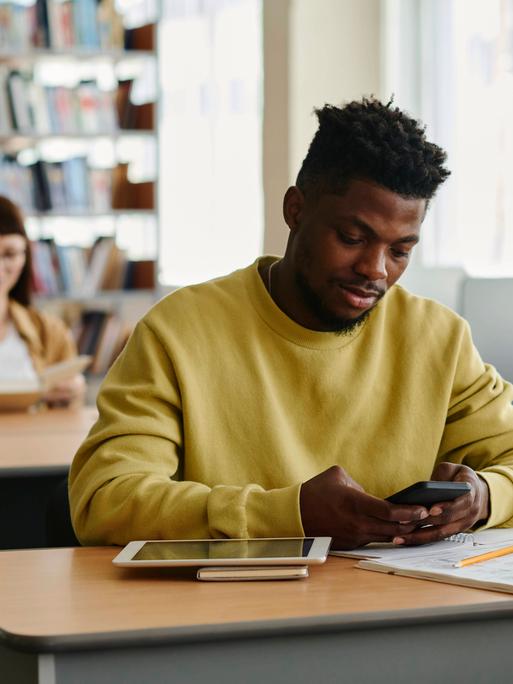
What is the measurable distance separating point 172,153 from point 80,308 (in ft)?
3.07

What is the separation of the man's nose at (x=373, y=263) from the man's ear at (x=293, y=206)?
0.15m

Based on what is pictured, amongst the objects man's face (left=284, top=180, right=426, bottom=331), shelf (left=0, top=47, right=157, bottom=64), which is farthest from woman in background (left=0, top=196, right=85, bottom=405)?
man's face (left=284, top=180, right=426, bottom=331)

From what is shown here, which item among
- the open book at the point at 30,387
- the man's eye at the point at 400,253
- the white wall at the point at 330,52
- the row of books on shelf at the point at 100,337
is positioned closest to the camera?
the man's eye at the point at 400,253

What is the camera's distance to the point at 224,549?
4.27 feet

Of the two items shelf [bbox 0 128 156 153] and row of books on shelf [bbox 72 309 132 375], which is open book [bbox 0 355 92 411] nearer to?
row of books on shelf [bbox 72 309 132 375]

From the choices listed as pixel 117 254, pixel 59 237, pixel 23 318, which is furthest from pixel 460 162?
pixel 59 237

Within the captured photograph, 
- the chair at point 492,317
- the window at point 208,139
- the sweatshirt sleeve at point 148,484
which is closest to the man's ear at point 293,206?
the sweatshirt sleeve at point 148,484

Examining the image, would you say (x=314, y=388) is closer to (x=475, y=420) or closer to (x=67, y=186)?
(x=475, y=420)

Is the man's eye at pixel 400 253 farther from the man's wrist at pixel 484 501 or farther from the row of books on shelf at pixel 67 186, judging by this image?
the row of books on shelf at pixel 67 186

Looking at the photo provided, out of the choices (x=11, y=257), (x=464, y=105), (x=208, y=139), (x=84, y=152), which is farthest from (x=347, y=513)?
(x=208, y=139)

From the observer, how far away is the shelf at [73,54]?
5121 mm

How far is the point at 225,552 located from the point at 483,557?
30cm

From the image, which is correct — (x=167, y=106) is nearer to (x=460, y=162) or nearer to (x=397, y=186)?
(x=460, y=162)

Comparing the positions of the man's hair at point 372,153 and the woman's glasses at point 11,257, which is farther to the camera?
the woman's glasses at point 11,257
